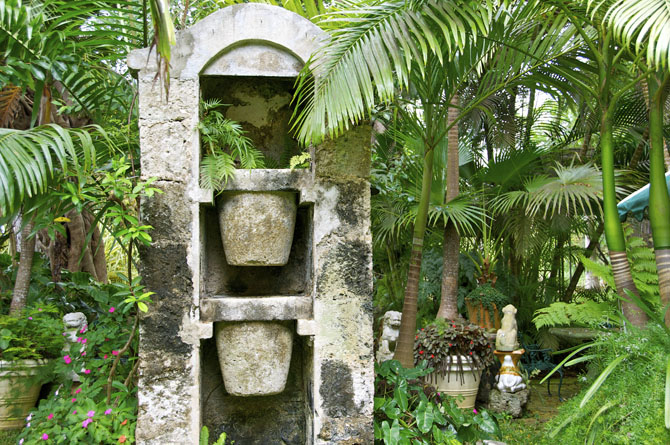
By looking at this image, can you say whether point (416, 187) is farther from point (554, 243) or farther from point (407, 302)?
point (554, 243)

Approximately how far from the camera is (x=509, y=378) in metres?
4.47

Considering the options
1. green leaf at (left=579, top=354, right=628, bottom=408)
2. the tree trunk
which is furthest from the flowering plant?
the tree trunk

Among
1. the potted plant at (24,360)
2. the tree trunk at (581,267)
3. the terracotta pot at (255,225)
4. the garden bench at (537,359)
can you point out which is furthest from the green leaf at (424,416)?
the tree trunk at (581,267)

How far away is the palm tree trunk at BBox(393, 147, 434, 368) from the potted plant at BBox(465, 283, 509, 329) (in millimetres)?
1603

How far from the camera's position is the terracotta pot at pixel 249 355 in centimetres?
262

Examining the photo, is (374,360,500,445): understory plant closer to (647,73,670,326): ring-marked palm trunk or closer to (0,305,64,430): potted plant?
(647,73,670,326): ring-marked palm trunk

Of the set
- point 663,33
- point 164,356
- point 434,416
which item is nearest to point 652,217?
Result: point 663,33

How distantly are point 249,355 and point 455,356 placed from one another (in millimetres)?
2192

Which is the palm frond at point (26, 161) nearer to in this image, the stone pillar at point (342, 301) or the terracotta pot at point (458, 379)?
the stone pillar at point (342, 301)

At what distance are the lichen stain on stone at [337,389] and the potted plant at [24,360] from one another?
1.94m

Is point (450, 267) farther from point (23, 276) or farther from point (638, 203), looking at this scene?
point (23, 276)

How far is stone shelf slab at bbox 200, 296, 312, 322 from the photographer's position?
101 inches

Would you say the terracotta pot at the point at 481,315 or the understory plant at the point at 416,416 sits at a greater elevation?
the terracotta pot at the point at 481,315

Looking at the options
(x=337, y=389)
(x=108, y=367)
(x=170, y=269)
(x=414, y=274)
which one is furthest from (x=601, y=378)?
(x=108, y=367)
